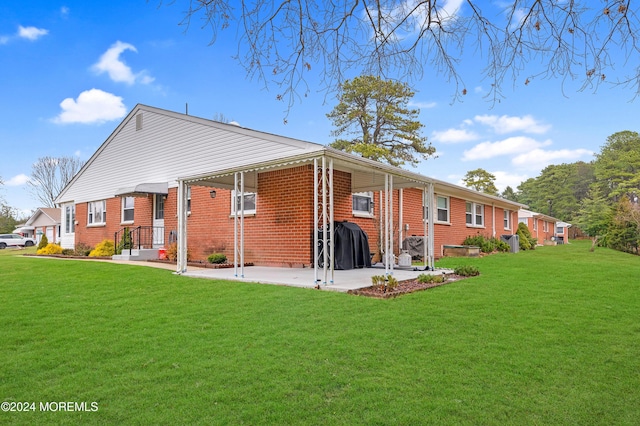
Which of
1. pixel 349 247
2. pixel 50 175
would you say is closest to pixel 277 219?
pixel 349 247

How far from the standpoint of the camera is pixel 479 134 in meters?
14.5

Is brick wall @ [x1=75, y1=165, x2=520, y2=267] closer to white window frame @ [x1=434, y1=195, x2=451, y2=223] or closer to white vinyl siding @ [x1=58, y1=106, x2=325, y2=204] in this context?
white window frame @ [x1=434, y1=195, x2=451, y2=223]

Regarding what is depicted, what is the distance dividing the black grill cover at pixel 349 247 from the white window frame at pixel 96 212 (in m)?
12.9

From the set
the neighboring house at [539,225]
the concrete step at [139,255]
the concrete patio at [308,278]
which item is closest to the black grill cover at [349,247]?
the concrete patio at [308,278]

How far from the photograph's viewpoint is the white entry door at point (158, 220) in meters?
15.8

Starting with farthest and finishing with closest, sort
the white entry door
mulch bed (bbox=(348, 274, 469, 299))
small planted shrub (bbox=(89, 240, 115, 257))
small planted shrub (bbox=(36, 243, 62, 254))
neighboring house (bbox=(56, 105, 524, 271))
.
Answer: small planted shrub (bbox=(36, 243, 62, 254)), small planted shrub (bbox=(89, 240, 115, 257)), the white entry door, neighboring house (bbox=(56, 105, 524, 271)), mulch bed (bbox=(348, 274, 469, 299))

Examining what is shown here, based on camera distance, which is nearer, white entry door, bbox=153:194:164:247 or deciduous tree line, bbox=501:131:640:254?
white entry door, bbox=153:194:164:247

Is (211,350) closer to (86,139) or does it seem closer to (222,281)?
(222,281)

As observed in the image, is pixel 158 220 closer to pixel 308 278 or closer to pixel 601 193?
pixel 308 278

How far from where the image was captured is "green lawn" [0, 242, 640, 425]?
2895 millimetres

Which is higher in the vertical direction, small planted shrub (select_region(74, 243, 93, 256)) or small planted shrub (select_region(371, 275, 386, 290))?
small planted shrub (select_region(74, 243, 93, 256))

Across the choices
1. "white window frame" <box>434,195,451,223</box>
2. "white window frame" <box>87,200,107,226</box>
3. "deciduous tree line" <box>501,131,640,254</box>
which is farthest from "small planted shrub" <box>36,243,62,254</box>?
"deciduous tree line" <box>501,131,640,254</box>

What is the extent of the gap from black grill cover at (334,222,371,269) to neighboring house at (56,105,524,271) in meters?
0.51

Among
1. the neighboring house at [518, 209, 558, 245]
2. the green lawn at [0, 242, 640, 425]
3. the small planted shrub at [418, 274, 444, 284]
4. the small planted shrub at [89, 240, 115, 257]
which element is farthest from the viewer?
the neighboring house at [518, 209, 558, 245]
